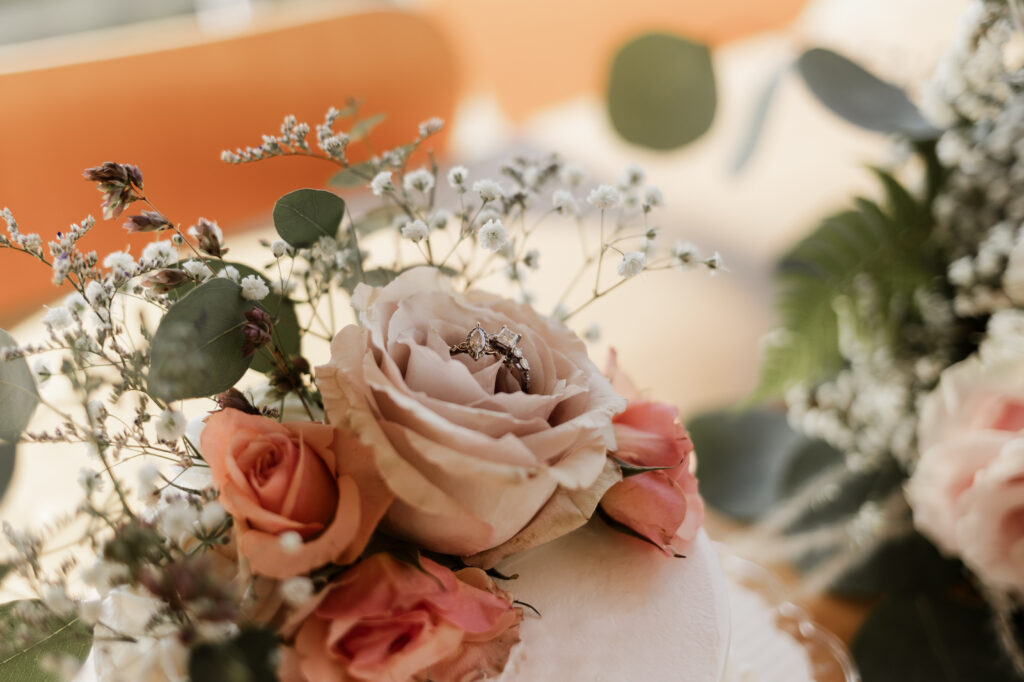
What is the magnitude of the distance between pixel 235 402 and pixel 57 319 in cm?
9

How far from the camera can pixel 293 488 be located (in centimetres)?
33

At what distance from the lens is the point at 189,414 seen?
44 centimetres

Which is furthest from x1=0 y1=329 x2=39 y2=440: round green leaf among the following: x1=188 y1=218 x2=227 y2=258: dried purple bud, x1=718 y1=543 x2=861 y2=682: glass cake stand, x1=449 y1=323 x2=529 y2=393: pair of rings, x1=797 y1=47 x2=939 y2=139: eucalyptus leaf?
x1=797 y1=47 x2=939 y2=139: eucalyptus leaf

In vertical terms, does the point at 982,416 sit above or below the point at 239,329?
below

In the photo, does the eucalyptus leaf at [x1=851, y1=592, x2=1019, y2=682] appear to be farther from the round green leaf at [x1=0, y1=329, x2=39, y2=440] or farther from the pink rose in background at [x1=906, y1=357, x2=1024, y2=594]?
the round green leaf at [x1=0, y1=329, x2=39, y2=440]

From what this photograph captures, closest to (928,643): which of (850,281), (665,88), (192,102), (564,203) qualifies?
(850,281)

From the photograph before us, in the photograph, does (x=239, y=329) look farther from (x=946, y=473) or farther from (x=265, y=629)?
(x=946, y=473)

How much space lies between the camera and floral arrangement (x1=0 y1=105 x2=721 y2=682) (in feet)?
1.04

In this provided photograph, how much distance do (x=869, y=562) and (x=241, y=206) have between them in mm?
758

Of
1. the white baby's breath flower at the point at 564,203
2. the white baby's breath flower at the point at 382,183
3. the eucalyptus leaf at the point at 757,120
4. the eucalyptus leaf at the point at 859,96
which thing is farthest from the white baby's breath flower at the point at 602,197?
the eucalyptus leaf at the point at 757,120

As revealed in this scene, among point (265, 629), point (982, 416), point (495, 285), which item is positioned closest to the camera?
point (265, 629)

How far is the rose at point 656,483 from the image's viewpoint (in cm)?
43

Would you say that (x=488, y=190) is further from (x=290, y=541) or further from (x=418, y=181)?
(x=290, y=541)

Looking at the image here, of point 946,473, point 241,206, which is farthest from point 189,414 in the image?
point 946,473
